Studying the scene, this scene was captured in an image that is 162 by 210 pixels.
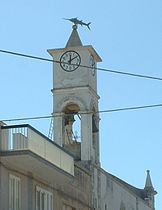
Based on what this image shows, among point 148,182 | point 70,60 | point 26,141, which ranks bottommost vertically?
point 26,141

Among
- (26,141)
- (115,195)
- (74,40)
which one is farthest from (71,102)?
(26,141)

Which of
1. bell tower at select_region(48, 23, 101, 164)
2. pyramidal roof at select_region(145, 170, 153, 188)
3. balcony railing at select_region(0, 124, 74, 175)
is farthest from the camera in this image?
pyramidal roof at select_region(145, 170, 153, 188)

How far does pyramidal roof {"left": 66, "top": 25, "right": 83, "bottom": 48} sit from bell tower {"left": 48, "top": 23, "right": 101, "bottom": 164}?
13cm

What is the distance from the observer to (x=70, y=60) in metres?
54.1

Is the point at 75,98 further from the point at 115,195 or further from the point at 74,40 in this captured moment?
the point at 115,195

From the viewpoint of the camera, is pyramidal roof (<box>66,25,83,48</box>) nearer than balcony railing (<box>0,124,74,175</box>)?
No

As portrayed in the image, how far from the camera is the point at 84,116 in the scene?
174 ft

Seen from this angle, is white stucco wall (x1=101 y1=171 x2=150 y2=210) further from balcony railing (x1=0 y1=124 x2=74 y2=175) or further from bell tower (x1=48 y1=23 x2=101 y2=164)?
balcony railing (x1=0 y1=124 x2=74 y2=175)

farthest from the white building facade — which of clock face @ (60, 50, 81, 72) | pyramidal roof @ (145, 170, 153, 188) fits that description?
pyramidal roof @ (145, 170, 153, 188)

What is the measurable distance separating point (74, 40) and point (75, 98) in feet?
12.7

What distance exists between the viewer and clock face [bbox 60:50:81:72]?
53750 mm

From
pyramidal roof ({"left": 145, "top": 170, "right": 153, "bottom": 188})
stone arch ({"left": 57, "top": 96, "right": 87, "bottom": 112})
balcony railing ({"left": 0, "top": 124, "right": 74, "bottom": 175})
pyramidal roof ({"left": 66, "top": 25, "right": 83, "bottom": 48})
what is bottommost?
balcony railing ({"left": 0, "top": 124, "right": 74, "bottom": 175})

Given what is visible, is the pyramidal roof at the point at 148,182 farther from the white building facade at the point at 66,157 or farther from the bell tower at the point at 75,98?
the bell tower at the point at 75,98

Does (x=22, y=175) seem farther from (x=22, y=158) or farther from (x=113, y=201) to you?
(x=113, y=201)
